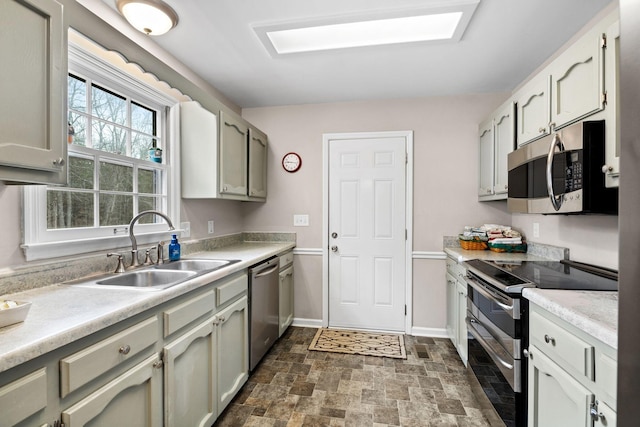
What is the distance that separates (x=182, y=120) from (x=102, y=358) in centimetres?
196

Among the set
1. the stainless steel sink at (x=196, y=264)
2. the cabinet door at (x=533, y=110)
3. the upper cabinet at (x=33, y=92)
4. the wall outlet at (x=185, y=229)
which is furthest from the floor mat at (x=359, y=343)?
the upper cabinet at (x=33, y=92)

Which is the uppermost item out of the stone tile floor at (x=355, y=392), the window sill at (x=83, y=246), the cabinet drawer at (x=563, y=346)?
the window sill at (x=83, y=246)

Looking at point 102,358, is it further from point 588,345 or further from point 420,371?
point 420,371

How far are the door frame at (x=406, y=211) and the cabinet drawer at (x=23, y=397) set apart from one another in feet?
8.50

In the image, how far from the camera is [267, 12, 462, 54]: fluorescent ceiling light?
1.98 metres

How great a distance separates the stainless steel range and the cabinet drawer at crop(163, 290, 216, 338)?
1.54 metres

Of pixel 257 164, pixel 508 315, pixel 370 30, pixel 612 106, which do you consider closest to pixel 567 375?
pixel 508 315

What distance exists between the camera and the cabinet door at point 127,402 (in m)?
0.96

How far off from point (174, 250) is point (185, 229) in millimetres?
342

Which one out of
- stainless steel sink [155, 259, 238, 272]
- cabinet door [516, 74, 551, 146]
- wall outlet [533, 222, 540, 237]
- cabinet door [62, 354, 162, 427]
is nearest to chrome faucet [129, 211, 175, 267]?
stainless steel sink [155, 259, 238, 272]

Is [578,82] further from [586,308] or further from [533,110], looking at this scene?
[586,308]

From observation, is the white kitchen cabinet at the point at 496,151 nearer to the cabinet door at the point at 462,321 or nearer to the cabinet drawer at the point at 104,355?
the cabinet door at the point at 462,321

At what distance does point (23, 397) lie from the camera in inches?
31.3

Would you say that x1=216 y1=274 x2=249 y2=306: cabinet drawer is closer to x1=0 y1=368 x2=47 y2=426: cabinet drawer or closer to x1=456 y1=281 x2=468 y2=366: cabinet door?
x1=0 y1=368 x2=47 y2=426: cabinet drawer
